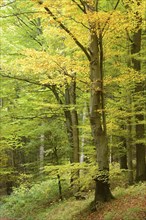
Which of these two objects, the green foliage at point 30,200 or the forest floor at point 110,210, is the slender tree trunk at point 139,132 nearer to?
the forest floor at point 110,210

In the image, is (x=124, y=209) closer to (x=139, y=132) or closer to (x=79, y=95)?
(x=139, y=132)

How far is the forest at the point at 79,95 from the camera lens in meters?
8.98

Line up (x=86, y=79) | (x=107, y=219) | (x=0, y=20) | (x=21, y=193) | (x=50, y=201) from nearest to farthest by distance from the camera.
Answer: (x=107, y=219)
(x=86, y=79)
(x=0, y=20)
(x=50, y=201)
(x=21, y=193)

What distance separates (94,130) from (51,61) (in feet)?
8.34

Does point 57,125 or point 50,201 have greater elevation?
point 57,125

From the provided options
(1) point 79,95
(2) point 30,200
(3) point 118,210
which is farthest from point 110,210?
(2) point 30,200

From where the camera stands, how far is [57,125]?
569 inches

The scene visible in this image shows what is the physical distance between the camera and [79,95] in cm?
1537

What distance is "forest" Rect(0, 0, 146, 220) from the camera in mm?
8984

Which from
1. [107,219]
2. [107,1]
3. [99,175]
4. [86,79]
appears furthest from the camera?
[107,1]

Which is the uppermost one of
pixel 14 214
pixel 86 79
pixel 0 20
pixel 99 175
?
pixel 0 20

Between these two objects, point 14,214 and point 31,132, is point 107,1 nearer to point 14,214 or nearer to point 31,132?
point 31,132

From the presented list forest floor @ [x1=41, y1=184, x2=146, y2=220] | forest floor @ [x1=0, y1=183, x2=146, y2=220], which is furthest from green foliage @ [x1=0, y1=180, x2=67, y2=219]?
forest floor @ [x1=41, y1=184, x2=146, y2=220]

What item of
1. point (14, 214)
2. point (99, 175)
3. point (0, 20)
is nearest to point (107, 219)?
point (99, 175)
